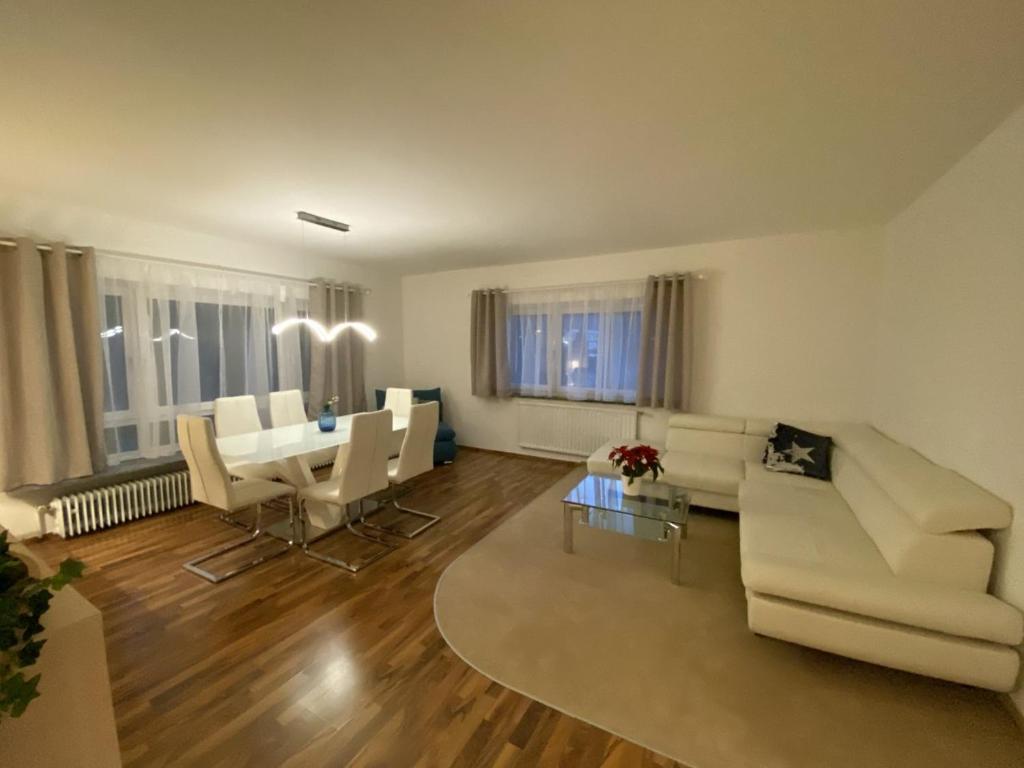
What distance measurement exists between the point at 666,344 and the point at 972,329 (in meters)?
2.31

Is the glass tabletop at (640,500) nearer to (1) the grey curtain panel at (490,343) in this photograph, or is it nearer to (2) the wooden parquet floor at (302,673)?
(2) the wooden parquet floor at (302,673)

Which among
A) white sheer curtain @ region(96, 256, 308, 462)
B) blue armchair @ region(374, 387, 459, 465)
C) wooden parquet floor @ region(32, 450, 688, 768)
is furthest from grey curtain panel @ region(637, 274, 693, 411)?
white sheer curtain @ region(96, 256, 308, 462)

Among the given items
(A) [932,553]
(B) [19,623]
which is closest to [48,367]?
(B) [19,623]

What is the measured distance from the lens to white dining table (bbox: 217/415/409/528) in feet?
8.71

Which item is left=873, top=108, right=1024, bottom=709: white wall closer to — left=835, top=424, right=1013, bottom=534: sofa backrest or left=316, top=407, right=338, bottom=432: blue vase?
left=835, top=424, right=1013, bottom=534: sofa backrest

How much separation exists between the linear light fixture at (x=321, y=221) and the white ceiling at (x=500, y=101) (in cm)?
13

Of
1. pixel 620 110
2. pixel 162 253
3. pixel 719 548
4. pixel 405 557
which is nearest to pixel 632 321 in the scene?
pixel 719 548

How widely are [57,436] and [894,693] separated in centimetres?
513

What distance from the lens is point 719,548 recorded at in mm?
2959

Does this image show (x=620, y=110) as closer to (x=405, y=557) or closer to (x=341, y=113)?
(x=341, y=113)

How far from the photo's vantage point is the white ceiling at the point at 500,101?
50.8 inches

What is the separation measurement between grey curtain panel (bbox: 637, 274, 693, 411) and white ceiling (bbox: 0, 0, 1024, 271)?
1230 mm

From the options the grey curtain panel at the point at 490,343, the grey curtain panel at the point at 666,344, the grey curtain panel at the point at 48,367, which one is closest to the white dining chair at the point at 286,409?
the grey curtain panel at the point at 48,367

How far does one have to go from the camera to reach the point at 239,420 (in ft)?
11.7
